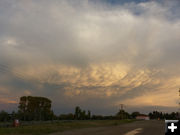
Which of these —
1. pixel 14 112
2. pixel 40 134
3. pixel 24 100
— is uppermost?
pixel 24 100

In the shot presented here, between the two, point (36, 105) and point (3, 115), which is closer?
point (3, 115)

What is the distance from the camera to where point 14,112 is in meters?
68.6

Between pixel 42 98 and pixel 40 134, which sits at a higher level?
pixel 42 98

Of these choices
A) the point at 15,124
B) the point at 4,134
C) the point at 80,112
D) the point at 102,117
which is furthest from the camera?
the point at 102,117

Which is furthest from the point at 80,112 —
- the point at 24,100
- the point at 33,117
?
the point at 33,117

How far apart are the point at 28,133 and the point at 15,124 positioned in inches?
417

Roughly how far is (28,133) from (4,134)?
16.0 feet

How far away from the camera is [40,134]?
114 feet

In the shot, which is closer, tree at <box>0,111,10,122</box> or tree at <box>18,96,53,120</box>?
tree at <box>0,111,10,122</box>

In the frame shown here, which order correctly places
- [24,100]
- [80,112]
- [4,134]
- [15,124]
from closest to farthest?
[4,134] → [15,124] → [24,100] → [80,112]

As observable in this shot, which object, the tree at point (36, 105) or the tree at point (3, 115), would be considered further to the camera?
the tree at point (36, 105)

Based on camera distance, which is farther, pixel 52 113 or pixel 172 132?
pixel 52 113

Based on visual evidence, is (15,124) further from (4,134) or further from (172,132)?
(172,132)

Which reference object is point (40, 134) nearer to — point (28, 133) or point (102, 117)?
point (28, 133)
